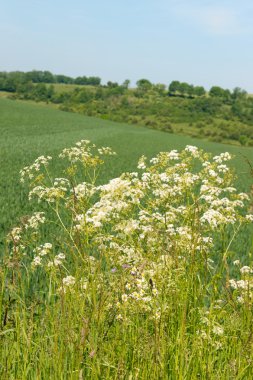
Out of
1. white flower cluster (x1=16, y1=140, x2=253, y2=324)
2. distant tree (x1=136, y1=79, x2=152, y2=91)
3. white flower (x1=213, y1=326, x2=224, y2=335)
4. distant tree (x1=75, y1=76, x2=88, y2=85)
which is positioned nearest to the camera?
white flower (x1=213, y1=326, x2=224, y2=335)

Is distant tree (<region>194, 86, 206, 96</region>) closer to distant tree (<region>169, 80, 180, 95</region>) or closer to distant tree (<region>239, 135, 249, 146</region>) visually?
distant tree (<region>169, 80, 180, 95</region>)

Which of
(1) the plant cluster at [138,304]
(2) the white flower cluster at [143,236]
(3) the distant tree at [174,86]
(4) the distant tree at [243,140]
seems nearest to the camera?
(1) the plant cluster at [138,304]

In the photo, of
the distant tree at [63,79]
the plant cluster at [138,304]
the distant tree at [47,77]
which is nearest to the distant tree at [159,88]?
the distant tree at [47,77]

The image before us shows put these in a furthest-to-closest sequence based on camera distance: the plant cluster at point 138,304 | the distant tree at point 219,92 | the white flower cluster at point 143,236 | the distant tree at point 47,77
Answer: the distant tree at point 47,77 → the distant tree at point 219,92 → the white flower cluster at point 143,236 → the plant cluster at point 138,304

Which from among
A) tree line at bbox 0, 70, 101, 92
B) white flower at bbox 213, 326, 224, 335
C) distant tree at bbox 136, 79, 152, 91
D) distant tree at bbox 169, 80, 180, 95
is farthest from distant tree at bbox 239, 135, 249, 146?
white flower at bbox 213, 326, 224, 335

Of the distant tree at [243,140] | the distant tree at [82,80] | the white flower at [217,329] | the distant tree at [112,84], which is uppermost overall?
the distant tree at [82,80]

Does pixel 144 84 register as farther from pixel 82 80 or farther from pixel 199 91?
pixel 82 80

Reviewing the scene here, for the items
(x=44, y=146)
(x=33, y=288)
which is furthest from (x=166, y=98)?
(x=33, y=288)

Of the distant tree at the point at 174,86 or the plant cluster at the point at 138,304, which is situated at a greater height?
the distant tree at the point at 174,86

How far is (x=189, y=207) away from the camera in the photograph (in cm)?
538

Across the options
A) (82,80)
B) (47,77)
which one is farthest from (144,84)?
(47,77)

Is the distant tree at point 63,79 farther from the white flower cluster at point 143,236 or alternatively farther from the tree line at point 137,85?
the white flower cluster at point 143,236

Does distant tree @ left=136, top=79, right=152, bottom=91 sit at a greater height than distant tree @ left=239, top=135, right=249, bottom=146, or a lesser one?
greater

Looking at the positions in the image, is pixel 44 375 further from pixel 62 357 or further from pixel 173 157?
pixel 173 157
